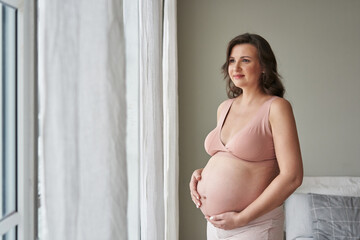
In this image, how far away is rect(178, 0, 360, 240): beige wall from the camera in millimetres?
3107

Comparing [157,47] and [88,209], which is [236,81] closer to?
[157,47]

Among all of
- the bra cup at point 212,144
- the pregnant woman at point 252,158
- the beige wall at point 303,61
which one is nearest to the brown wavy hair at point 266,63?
the pregnant woman at point 252,158

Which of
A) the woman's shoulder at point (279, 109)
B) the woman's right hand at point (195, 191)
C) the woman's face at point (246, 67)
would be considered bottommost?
the woman's right hand at point (195, 191)

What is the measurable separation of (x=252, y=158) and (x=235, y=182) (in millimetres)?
121

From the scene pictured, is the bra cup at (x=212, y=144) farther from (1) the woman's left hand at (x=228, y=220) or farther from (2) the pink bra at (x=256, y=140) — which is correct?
(1) the woman's left hand at (x=228, y=220)

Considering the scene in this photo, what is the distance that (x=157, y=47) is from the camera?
1331mm

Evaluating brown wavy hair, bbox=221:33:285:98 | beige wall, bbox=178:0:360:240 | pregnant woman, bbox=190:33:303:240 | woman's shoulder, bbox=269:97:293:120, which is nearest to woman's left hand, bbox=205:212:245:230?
pregnant woman, bbox=190:33:303:240

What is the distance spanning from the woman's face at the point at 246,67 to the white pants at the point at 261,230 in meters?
0.54

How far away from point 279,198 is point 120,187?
95 centimetres
